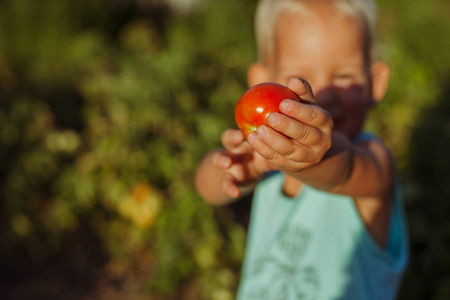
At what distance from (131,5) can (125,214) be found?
5604 millimetres

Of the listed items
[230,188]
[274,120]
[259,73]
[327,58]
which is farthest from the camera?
[259,73]

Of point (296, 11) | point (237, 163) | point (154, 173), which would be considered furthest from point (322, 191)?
point (154, 173)

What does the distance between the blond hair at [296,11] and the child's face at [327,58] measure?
1.1 inches

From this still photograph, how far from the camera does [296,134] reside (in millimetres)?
893

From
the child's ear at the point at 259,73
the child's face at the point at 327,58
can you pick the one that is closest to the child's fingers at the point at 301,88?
the child's face at the point at 327,58

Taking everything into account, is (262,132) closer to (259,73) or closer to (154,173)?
(259,73)

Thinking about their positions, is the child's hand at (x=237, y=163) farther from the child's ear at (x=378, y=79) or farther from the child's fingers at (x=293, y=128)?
the child's ear at (x=378, y=79)

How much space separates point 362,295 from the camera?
5.00 ft

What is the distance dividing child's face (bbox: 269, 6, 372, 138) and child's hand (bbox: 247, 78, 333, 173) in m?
0.45

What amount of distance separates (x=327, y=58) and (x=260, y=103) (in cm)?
47

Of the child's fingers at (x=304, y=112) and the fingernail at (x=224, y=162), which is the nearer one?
the child's fingers at (x=304, y=112)

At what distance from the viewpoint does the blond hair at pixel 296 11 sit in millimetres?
1441

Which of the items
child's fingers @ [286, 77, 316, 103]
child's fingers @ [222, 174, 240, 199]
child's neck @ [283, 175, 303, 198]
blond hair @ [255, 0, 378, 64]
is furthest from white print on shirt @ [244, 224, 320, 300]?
child's fingers @ [286, 77, 316, 103]

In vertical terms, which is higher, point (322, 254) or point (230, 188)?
point (230, 188)
